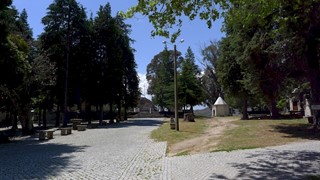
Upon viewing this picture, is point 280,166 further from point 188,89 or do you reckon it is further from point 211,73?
point 211,73

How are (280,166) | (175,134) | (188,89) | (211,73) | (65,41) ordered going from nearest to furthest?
(280,166) < (175,134) < (65,41) < (188,89) < (211,73)

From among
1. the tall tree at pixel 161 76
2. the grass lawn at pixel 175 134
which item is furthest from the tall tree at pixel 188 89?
the grass lawn at pixel 175 134

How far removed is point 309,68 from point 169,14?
1360cm

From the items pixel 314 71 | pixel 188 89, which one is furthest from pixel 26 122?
pixel 188 89

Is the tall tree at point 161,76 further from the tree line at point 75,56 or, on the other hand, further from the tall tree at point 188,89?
the tree line at point 75,56

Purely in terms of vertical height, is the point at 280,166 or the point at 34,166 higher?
the point at 280,166

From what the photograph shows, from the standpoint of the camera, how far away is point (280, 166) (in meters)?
10.0

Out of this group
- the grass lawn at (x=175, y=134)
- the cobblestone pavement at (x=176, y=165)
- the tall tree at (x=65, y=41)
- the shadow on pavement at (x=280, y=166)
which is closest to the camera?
the shadow on pavement at (x=280, y=166)

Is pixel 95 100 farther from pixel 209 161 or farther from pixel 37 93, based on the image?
pixel 209 161

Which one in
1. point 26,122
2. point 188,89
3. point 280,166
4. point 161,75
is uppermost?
point 161,75

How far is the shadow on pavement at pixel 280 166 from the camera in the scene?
29.5 ft

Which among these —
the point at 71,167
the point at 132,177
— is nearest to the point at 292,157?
the point at 132,177

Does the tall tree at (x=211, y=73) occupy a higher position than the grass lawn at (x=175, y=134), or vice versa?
the tall tree at (x=211, y=73)

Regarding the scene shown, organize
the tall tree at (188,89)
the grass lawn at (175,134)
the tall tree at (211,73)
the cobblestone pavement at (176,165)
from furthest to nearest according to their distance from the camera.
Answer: the tall tree at (211,73) < the tall tree at (188,89) < the grass lawn at (175,134) < the cobblestone pavement at (176,165)
